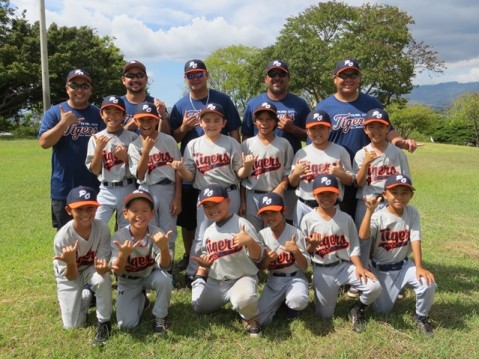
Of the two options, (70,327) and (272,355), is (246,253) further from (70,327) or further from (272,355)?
(70,327)

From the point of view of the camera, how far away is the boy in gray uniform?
3891 mm

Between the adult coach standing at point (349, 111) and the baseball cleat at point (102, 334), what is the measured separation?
2785 mm

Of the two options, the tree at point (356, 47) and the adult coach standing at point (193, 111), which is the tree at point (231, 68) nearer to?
the tree at point (356, 47)

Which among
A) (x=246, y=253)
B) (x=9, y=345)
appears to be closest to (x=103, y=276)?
(x=9, y=345)

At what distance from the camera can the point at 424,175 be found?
1608 cm

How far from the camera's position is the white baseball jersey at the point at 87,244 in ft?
13.2

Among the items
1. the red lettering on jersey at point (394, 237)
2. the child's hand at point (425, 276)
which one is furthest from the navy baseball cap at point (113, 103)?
the child's hand at point (425, 276)

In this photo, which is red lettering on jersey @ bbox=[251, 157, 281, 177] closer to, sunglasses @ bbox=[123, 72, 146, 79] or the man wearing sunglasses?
the man wearing sunglasses

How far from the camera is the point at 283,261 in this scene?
13.9 ft

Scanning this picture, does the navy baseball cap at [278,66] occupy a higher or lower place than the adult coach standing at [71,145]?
higher

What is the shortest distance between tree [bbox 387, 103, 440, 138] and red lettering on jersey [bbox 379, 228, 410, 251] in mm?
31931

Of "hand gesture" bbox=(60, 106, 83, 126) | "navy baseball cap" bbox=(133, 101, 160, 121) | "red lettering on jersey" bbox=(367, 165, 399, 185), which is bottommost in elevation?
"red lettering on jersey" bbox=(367, 165, 399, 185)

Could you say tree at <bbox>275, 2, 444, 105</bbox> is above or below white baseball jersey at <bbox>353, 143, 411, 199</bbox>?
above

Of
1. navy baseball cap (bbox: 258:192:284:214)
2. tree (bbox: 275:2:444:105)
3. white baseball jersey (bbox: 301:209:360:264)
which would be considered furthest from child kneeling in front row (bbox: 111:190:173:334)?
tree (bbox: 275:2:444:105)
